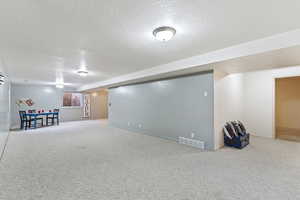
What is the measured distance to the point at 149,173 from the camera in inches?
100

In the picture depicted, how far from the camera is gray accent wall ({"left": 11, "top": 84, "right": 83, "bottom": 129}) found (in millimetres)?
7980

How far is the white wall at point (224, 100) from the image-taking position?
3.83m

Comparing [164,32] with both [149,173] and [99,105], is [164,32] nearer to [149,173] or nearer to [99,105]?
[149,173]

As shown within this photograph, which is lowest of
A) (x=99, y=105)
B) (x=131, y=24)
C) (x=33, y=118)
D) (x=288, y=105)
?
(x=33, y=118)

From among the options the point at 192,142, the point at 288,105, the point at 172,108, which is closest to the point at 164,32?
the point at 172,108

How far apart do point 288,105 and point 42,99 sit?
42.1 ft

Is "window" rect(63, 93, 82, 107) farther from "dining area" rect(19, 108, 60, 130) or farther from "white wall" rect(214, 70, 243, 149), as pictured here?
"white wall" rect(214, 70, 243, 149)

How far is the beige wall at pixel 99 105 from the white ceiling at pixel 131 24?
776 cm

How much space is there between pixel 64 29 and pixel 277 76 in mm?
6215

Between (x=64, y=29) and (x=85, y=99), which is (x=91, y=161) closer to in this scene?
(x=64, y=29)

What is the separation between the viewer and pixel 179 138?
446 cm

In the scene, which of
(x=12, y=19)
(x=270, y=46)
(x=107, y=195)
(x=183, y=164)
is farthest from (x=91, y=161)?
(x=270, y=46)

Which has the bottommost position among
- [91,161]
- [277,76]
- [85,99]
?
[91,161]

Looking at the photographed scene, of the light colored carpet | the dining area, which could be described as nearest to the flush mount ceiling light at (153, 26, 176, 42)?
the light colored carpet
